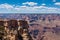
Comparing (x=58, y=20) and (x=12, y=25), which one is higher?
(x=12, y=25)

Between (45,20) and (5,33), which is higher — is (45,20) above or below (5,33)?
below

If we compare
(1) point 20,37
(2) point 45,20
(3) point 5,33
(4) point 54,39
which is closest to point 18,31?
(1) point 20,37

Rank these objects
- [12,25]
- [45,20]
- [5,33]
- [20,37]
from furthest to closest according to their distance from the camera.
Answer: [45,20]
[12,25]
[20,37]
[5,33]

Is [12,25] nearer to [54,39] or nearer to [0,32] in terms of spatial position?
[0,32]

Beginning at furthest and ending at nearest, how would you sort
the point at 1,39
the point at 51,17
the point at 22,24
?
the point at 51,17 → the point at 22,24 → the point at 1,39

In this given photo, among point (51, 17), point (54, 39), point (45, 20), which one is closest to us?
point (54, 39)

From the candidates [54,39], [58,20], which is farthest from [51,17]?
[54,39]

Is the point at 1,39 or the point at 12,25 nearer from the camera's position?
the point at 1,39

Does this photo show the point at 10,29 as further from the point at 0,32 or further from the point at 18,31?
the point at 0,32

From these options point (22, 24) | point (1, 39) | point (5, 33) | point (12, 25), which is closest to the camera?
point (1, 39)
